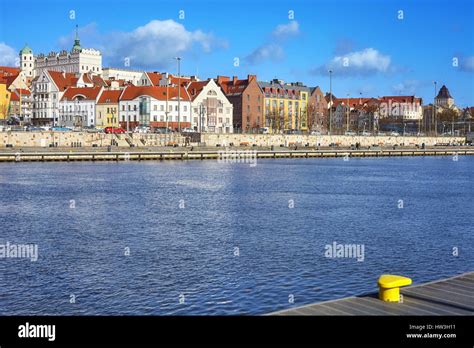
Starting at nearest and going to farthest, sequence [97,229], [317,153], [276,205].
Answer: [97,229], [276,205], [317,153]

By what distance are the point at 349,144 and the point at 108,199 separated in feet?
369

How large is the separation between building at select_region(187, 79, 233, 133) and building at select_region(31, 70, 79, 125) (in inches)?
1285

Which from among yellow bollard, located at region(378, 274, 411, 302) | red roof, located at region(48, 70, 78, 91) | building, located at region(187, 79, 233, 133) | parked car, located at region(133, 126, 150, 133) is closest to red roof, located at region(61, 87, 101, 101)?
red roof, located at region(48, 70, 78, 91)

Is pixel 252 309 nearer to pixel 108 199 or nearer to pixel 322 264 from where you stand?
pixel 322 264

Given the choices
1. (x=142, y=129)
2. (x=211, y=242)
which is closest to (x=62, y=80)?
(x=142, y=129)

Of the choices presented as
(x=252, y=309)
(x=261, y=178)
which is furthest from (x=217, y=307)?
(x=261, y=178)

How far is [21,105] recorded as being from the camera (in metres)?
166

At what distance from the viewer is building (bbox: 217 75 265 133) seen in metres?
159

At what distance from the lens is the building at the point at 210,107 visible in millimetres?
146250

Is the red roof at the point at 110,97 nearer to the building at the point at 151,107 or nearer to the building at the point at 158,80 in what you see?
the building at the point at 151,107

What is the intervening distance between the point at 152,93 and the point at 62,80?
104 ft

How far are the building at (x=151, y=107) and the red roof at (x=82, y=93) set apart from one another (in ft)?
29.4

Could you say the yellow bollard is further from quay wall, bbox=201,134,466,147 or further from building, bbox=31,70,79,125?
building, bbox=31,70,79,125

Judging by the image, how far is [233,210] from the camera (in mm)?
41375
